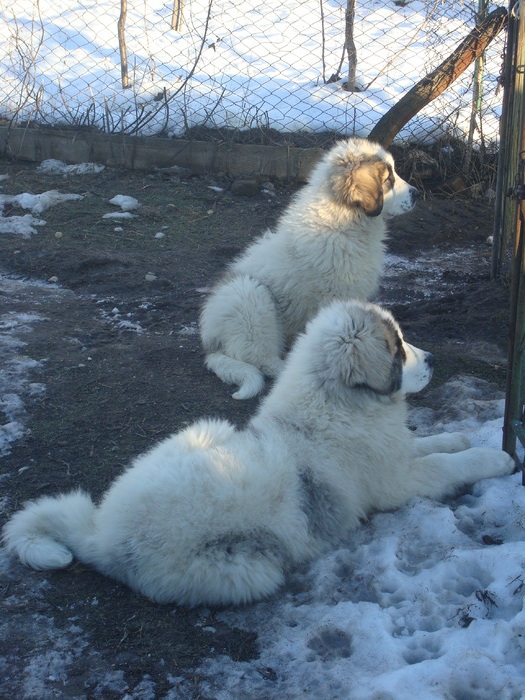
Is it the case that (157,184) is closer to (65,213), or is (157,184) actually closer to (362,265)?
(65,213)

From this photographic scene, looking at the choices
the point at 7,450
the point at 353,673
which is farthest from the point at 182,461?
the point at 7,450

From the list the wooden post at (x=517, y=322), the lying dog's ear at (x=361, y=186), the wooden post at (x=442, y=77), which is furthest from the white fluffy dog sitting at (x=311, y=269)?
the wooden post at (x=442, y=77)

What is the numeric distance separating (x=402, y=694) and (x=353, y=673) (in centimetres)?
22

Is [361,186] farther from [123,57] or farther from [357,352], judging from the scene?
[123,57]

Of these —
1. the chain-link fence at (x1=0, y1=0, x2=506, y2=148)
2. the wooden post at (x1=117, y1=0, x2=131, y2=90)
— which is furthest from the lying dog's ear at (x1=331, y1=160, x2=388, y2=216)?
the wooden post at (x1=117, y1=0, x2=131, y2=90)

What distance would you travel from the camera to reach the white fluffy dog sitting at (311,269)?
4652 mm

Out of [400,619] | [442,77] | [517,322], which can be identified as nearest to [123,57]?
[442,77]

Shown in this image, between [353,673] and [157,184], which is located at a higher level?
[157,184]

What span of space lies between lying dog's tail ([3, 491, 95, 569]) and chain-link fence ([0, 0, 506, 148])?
6152mm

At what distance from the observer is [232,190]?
312 inches

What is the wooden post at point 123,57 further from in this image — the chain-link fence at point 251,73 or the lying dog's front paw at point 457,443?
the lying dog's front paw at point 457,443

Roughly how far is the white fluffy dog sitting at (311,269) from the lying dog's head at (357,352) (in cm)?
139

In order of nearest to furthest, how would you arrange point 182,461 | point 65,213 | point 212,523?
1. point 212,523
2. point 182,461
3. point 65,213

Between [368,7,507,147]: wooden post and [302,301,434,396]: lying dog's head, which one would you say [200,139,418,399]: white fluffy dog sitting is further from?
[368,7,507,147]: wooden post
